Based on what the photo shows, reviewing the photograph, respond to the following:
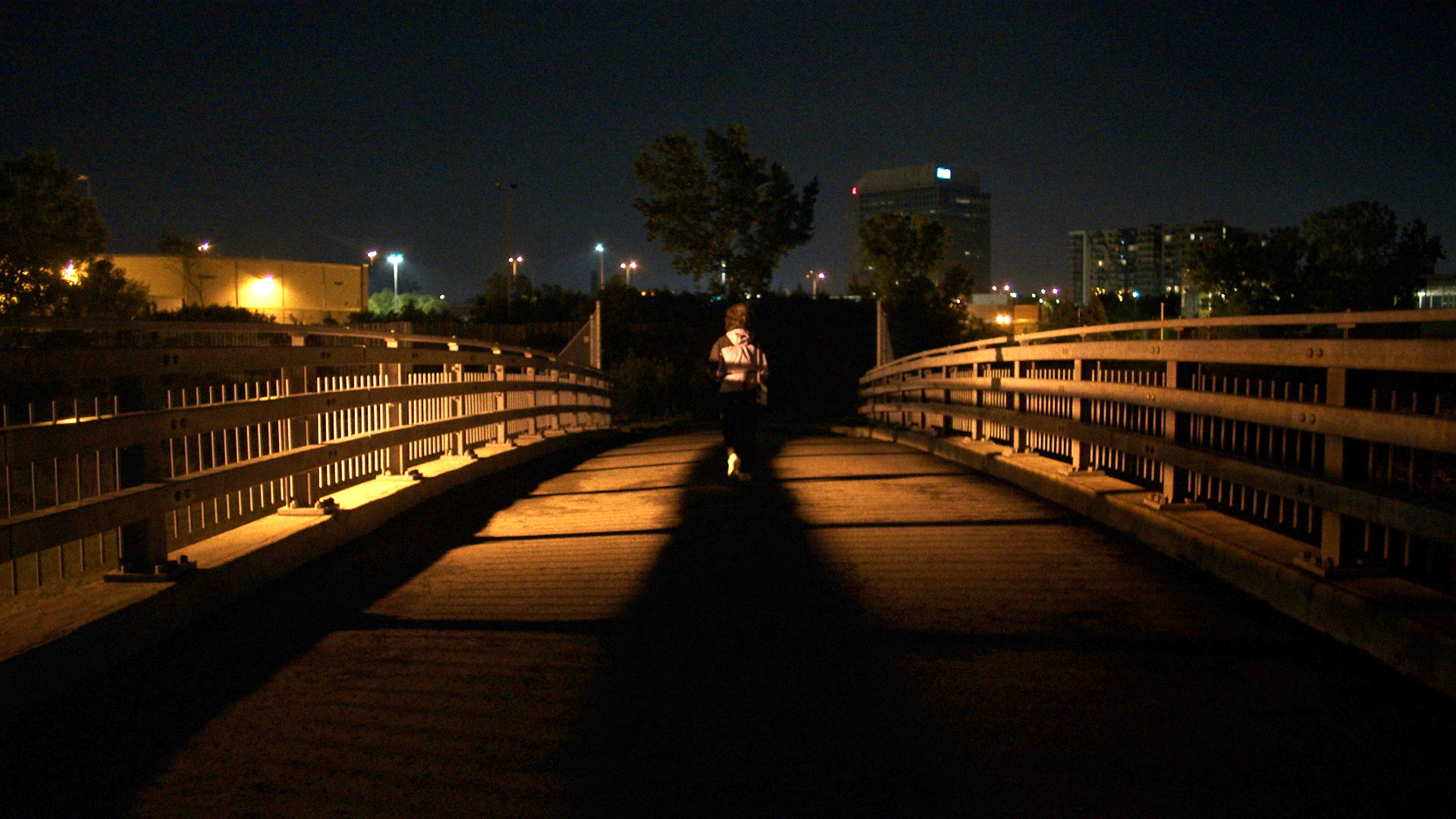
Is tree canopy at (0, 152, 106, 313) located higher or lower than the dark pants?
higher

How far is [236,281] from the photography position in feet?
210

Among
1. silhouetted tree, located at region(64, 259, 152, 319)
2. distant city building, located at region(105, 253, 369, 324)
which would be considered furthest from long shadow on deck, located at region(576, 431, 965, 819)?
distant city building, located at region(105, 253, 369, 324)

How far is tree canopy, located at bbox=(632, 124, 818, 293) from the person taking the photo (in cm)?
5756

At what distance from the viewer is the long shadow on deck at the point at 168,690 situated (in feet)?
10.7

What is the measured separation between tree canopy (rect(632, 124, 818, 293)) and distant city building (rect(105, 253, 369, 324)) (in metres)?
20.9

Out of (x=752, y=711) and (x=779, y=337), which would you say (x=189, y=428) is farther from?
(x=779, y=337)

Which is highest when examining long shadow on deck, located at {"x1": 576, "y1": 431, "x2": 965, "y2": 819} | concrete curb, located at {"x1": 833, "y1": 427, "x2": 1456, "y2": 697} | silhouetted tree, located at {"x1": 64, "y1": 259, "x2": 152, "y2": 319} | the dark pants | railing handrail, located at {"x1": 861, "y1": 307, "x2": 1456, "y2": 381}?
silhouetted tree, located at {"x1": 64, "y1": 259, "x2": 152, "y2": 319}

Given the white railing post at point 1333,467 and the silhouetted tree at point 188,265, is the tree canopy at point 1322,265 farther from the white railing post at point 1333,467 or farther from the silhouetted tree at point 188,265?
the white railing post at point 1333,467

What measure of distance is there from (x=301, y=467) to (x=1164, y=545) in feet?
Answer: 16.2

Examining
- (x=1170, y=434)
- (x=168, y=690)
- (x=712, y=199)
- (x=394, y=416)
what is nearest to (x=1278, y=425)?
(x=1170, y=434)

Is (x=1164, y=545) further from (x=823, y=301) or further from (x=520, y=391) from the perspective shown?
(x=823, y=301)

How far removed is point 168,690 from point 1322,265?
109 m

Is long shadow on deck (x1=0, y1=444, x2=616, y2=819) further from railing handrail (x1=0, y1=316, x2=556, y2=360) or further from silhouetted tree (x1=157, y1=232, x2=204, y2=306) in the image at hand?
silhouetted tree (x1=157, y1=232, x2=204, y2=306)

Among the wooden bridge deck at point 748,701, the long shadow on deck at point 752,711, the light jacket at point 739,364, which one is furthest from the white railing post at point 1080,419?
the long shadow on deck at point 752,711
